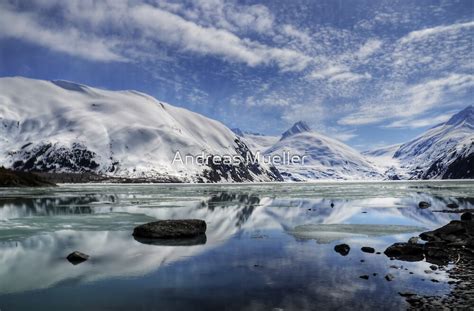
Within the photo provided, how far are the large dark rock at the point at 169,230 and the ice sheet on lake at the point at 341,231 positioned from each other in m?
9.83

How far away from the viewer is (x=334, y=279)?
20.4 m

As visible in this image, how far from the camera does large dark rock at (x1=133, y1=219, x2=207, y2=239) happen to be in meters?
35.2

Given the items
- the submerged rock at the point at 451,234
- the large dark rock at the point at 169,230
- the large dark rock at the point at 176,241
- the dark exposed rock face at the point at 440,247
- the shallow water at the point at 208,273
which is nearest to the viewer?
the shallow water at the point at 208,273

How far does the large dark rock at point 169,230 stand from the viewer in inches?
1387

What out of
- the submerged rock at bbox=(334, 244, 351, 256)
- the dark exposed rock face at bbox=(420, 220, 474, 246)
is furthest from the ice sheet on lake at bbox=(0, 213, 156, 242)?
the dark exposed rock face at bbox=(420, 220, 474, 246)

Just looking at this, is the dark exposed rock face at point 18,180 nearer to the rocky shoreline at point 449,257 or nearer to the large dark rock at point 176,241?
the large dark rock at point 176,241

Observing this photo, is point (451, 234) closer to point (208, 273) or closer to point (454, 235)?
point (454, 235)

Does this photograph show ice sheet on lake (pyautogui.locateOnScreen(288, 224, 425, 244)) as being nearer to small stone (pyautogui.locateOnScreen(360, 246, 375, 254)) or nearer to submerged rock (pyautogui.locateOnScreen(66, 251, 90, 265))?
small stone (pyautogui.locateOnScreen(360, 246, 375, 254))

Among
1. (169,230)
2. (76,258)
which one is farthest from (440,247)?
(76,258)

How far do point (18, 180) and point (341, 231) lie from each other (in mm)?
173100

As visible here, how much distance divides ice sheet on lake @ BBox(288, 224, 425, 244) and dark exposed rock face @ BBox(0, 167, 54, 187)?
160926 mm

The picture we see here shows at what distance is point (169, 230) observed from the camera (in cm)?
3544

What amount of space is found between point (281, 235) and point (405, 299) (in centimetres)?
2101

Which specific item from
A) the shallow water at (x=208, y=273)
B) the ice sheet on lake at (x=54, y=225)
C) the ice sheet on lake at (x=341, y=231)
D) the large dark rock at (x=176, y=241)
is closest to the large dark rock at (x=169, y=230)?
the large dark rock at (x=176, y=241)
